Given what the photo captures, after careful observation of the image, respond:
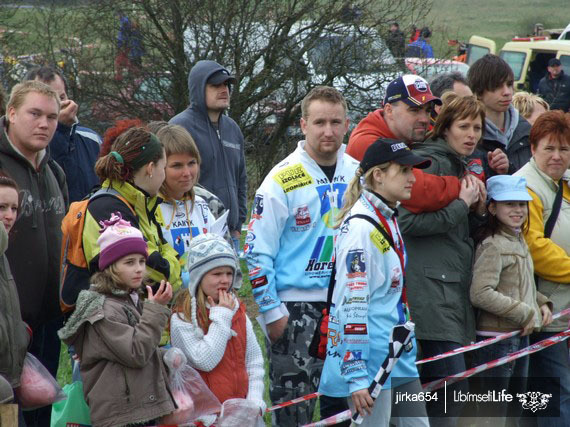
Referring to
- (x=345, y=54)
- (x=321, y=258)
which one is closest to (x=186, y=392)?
(x=321, y=258)

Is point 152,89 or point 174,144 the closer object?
point 174,144

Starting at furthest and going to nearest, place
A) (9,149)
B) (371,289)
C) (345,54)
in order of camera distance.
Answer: (345,54) < (9,149) < (371,289)

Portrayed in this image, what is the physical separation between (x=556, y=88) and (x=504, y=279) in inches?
542

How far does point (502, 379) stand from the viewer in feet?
19.5

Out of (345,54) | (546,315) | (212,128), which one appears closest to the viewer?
(546,315)

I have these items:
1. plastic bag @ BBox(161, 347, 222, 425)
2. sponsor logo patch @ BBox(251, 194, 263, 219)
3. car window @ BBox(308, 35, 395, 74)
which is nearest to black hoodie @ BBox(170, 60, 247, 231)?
sponsor logo patch @ BBox(251, 194, 263, 219)

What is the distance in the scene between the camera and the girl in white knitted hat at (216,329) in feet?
15.3

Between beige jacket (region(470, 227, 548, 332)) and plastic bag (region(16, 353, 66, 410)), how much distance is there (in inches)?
106

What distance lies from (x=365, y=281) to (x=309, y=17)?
26.2 feet

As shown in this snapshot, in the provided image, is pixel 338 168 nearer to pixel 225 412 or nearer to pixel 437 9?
pixel 225 412

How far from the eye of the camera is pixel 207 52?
11.5 metres

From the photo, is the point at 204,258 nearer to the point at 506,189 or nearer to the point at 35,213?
the point at 35,213

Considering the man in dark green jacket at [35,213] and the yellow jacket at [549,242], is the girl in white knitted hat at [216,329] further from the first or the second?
the yellow jacket at [549,242]

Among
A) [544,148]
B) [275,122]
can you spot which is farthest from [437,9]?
[544,148]
